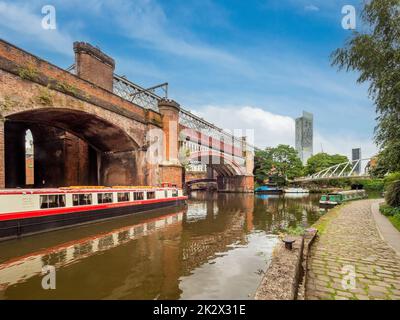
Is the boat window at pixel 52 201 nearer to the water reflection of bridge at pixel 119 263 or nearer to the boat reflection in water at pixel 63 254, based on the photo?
the water reflection of bridge at pixel 119 263

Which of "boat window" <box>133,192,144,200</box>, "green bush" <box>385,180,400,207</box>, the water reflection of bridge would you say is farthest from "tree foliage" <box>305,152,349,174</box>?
the water reflection of bridge

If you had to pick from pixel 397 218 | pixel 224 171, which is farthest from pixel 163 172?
pixel 224 171

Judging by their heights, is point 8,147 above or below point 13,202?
above

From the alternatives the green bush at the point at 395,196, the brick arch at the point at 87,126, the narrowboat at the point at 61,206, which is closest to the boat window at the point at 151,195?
the narrowboat at the point at 61,206

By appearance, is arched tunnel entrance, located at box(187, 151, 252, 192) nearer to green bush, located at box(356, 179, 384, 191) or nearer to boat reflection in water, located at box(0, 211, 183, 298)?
green bush, located at box(356, 179, 384, 191)

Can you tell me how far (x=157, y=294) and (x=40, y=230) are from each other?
8.72 metres

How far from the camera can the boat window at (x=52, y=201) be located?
1121 centimetres

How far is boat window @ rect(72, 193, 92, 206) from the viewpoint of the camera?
42.1 feet

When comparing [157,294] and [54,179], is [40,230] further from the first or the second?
[54,179]

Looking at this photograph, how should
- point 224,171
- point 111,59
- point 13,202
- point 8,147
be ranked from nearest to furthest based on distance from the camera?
point 13,202
point 8,147
point 111,59
point 224,171

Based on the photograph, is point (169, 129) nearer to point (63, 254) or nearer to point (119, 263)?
point (63, 254)

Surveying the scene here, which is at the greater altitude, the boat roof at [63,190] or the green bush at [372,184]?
the boat roof at [63,190]

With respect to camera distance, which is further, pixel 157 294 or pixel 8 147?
pixel 8 147
